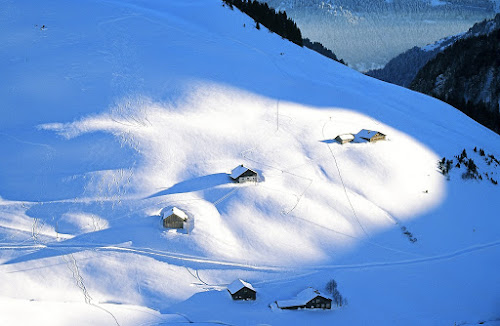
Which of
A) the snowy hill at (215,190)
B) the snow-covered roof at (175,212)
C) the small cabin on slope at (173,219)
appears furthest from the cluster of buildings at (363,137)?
the small cabin on slope at (173,219)

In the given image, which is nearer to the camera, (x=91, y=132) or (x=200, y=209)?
(x=200, y=209)

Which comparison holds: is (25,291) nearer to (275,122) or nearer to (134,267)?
(134,267)

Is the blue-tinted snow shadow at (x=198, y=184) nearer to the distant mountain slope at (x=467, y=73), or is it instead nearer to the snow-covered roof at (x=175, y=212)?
the snow-covered roof at (x=175, y=212)

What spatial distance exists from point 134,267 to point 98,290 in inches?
122

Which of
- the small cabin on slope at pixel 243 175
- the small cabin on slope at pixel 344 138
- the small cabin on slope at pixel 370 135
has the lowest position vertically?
the small cabin on slope at pixel 243 175

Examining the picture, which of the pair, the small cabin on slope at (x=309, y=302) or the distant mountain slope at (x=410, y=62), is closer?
the small cabin on slope at (x=309, y=302)

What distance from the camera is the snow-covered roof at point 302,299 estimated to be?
113 ft

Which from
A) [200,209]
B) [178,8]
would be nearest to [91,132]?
[200,209]

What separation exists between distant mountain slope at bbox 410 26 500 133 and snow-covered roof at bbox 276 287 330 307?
7721 centimetres

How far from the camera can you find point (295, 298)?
35219 millimetres

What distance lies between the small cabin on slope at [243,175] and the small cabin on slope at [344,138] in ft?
38.2

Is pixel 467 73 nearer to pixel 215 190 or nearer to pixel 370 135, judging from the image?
pixel 370 135

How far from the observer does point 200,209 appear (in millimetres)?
41688

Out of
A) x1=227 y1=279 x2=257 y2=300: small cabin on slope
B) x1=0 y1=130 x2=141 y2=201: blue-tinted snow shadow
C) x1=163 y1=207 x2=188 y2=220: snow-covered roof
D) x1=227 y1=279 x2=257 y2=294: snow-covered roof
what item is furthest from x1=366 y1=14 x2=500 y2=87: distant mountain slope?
x1=227 y1=279 x2=257 y2=300: small cabin on slope
